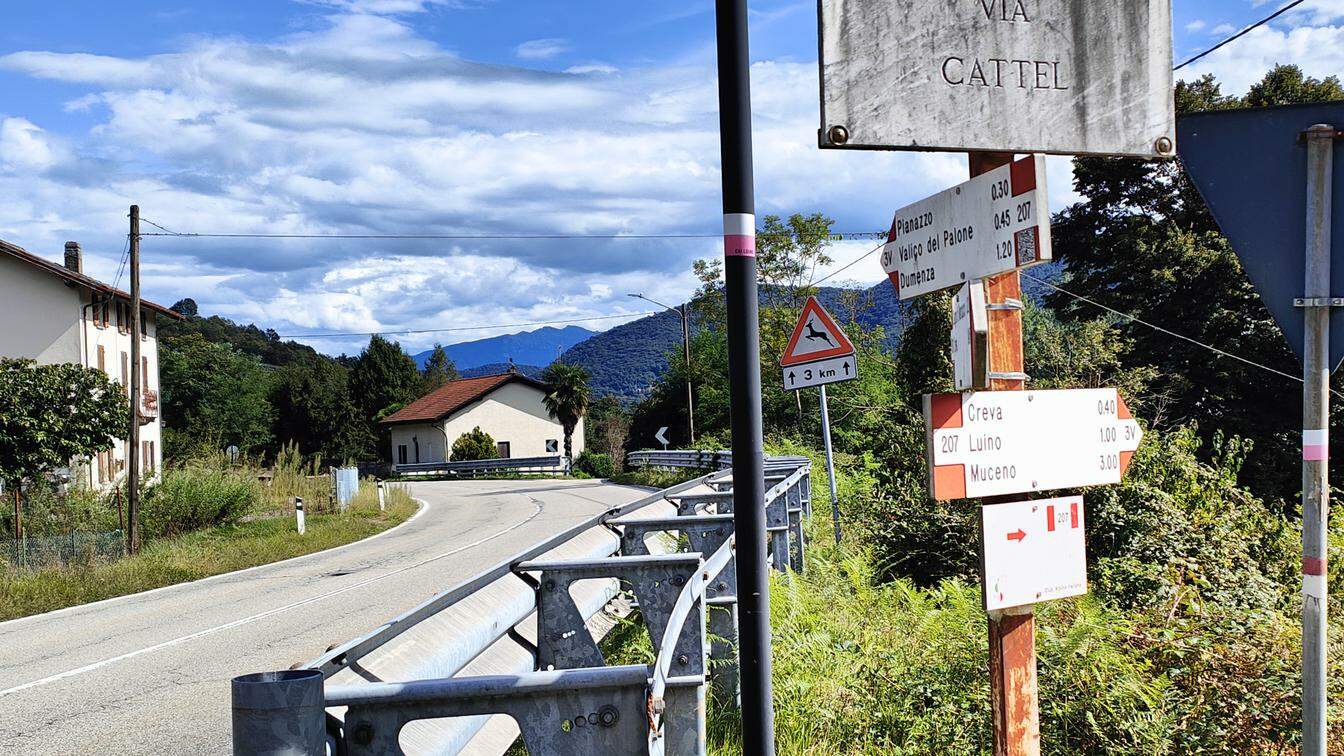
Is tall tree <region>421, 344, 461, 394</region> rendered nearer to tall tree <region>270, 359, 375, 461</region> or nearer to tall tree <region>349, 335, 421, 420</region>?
tall tree <region>349, 335, 421, 420</region>

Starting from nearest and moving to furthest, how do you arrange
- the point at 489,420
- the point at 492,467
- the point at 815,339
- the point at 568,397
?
the point at 815,339
the point at 492,467
the point at 489,420
the point at 568,397

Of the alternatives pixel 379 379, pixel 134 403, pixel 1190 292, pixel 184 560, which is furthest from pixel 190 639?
pixel 379 379

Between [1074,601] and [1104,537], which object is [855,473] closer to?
[1104,537]

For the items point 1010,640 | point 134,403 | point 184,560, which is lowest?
point 184,560

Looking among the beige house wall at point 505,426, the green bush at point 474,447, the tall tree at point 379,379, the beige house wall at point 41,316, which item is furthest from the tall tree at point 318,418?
the beige house wall at point 41,316

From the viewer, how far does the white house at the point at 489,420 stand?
7070 cm

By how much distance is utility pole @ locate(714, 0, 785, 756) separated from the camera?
3594 mm

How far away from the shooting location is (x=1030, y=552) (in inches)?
143

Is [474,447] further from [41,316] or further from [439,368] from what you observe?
[439,368]

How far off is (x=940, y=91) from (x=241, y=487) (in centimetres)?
2292

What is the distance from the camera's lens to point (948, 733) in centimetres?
505

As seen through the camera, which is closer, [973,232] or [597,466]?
[973,232]

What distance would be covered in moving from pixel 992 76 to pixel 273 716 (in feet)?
10.0

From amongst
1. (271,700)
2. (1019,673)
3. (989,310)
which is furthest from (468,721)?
(989,310)
